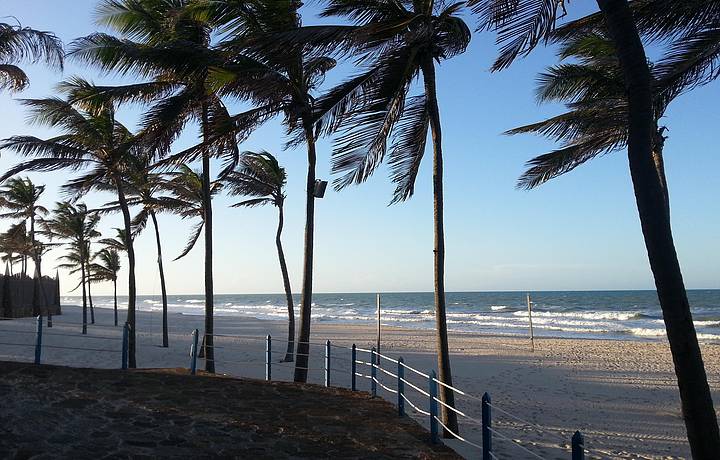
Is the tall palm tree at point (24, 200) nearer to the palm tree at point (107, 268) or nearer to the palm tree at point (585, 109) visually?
the palm tree at point (107, 268)

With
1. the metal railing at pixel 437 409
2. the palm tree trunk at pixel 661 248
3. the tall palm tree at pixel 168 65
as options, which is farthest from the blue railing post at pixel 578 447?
the tall palm tree at pixel 168 65

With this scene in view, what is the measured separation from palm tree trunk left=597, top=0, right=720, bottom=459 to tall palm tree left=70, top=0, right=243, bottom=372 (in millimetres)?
5997

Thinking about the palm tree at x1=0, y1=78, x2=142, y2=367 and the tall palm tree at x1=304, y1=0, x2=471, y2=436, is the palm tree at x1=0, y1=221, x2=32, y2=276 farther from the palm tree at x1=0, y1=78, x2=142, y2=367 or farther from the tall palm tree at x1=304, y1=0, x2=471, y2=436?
the tall palm tree at x1=304, y1=0, x2=471, y2=436

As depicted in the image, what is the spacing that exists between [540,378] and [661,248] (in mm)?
12011

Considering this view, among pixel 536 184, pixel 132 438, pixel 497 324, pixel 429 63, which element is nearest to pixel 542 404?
pixel 536 184

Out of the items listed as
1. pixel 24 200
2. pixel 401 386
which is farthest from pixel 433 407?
pixel 24 200

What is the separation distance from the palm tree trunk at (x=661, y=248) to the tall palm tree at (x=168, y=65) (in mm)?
5997

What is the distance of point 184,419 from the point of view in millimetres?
7566

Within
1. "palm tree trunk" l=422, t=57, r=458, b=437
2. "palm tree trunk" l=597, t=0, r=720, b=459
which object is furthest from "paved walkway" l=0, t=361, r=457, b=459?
"palm tree trunk" l=597, t=0, r=720, b=459

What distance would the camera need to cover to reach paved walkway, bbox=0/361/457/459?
20.9 ft

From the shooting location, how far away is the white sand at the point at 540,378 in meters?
9.31

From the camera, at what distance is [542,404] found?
12.1m

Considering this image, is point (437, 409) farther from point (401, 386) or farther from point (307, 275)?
point (307, 275)

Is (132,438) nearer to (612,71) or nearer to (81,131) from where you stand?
(612,71)
